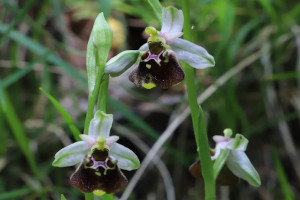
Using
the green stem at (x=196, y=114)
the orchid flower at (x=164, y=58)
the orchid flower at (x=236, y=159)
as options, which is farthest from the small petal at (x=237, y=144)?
the orchid flower at (x=164, y=58)

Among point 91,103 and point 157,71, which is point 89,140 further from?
point 157,71

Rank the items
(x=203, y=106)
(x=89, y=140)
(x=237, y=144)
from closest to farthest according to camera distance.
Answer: (x=89, y=140) < (x=237, y=144) < (x=203, y=106)

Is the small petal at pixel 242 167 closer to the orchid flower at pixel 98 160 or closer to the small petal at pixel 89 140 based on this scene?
the orchid flower at pixel 98 160

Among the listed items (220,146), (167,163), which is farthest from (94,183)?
(167,163)

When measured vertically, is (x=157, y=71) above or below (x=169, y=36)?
below

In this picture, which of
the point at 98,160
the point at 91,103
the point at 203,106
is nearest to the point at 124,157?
the point at 98,160

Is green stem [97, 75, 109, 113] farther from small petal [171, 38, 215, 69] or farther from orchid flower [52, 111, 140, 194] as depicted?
small petal [171, 38, 215, 69]
